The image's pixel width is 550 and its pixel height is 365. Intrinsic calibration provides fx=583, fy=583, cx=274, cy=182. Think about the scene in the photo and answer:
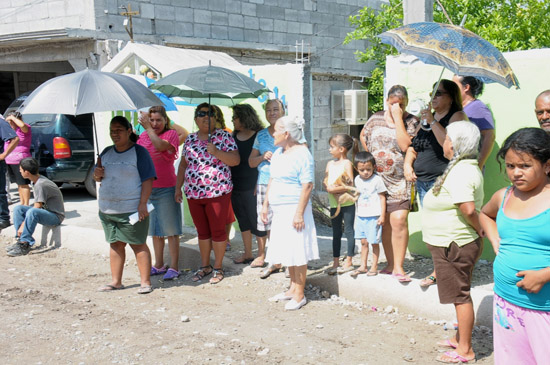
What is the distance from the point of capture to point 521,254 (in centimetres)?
302

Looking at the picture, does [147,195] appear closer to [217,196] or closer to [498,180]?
[217,196]

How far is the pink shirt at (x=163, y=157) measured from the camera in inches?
248

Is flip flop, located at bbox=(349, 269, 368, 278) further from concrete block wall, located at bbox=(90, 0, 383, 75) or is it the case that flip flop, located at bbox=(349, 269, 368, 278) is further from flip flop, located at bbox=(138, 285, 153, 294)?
concrete block wall, located at bbox=(90, 0, 383, 75)

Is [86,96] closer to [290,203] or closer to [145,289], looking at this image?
[145,289]

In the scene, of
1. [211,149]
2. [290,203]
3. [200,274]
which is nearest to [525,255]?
[290,203]

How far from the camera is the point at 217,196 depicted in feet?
19.8

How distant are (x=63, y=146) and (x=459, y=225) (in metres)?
8.70

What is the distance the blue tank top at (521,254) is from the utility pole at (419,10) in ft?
12.2

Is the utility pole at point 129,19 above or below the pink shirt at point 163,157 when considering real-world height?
above

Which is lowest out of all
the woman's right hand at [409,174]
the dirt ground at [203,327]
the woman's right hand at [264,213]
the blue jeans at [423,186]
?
the dirt ground at [203,327]

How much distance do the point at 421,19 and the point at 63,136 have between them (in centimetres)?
746

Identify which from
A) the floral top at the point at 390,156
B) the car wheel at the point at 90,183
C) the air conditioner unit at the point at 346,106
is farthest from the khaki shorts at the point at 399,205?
the air conditioner unit at the point at 346,106

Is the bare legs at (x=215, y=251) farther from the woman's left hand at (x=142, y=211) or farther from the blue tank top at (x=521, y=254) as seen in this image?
the blue tank top at (x=521, y=254)

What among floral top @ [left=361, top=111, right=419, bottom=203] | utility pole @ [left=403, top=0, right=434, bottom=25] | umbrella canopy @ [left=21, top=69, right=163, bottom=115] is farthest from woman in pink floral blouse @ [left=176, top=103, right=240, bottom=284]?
utility pole @ [left=403, top=0, right=434, bottom=25]
